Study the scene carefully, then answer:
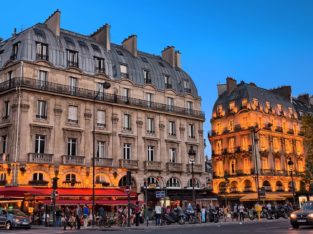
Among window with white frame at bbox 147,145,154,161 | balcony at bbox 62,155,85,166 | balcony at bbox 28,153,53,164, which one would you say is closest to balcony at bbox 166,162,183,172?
window with white frame at bbox 147,145,154,161

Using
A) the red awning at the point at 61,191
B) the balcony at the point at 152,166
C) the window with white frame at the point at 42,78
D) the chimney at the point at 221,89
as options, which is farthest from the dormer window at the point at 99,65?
the chimney at the point at 221,89

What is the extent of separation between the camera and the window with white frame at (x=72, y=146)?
36.7m

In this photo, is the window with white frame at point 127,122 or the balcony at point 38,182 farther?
the window with white frame at point 127,122

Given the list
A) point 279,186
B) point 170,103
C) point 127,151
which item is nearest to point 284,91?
point 279,186

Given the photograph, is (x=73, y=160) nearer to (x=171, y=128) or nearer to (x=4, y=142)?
(x=4, y=142)

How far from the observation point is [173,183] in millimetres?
42844

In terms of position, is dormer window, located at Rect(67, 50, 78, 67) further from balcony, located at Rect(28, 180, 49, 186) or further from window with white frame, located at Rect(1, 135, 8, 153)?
balcony, located at Rect(28, 180, 49, 186)

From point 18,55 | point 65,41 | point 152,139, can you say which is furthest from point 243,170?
point 18,55

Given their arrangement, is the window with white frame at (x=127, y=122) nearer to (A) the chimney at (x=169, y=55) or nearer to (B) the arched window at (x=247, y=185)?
(A) the chimney at (x=169, y=55)

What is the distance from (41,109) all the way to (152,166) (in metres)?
11.5

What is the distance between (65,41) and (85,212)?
17.0 metres

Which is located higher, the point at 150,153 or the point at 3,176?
the point at 150,153

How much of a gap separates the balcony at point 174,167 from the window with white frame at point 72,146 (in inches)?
376

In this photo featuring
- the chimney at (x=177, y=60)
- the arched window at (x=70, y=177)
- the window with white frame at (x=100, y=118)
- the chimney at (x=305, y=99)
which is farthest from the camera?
the chimney at (x=305, y=99)
